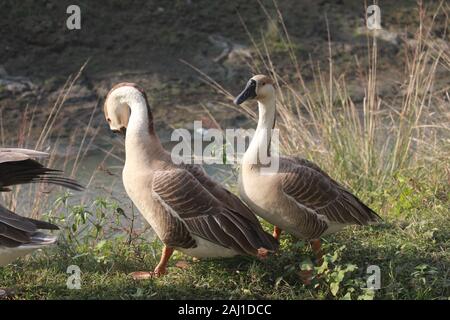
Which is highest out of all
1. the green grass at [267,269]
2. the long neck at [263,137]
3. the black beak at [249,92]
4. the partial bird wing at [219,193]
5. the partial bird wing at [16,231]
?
the black beak at [249,92]

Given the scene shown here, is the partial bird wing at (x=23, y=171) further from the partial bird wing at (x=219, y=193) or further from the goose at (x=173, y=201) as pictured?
the partial bird wing at (x=219, y=193)

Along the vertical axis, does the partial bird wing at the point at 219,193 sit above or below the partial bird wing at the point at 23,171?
below

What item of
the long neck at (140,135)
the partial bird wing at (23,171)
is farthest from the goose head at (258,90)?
the partial bird wing at (23,171)

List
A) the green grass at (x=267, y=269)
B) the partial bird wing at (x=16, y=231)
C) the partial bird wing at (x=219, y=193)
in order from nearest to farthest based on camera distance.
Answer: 1. the partial bird wing at (x=16, y=231)
2. the green grass at (x=267, y=269)
3. the partial bird wing at (x=219, y=193)

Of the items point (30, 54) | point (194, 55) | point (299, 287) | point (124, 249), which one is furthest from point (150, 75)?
point (299, 287)

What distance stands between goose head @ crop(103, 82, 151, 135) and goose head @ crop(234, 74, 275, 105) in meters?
0.56

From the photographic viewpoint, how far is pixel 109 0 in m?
10.5

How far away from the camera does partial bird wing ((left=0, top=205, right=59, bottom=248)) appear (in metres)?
3.82

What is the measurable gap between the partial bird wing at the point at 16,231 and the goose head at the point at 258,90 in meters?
1.32

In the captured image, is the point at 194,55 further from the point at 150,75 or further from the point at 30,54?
the point at 30,54

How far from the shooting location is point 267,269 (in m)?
4.38

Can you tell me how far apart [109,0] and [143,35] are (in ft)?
3.02

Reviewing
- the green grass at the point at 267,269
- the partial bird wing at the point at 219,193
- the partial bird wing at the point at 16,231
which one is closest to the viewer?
the partial bird wing at the point at 16,231

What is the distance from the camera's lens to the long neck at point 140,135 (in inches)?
165
